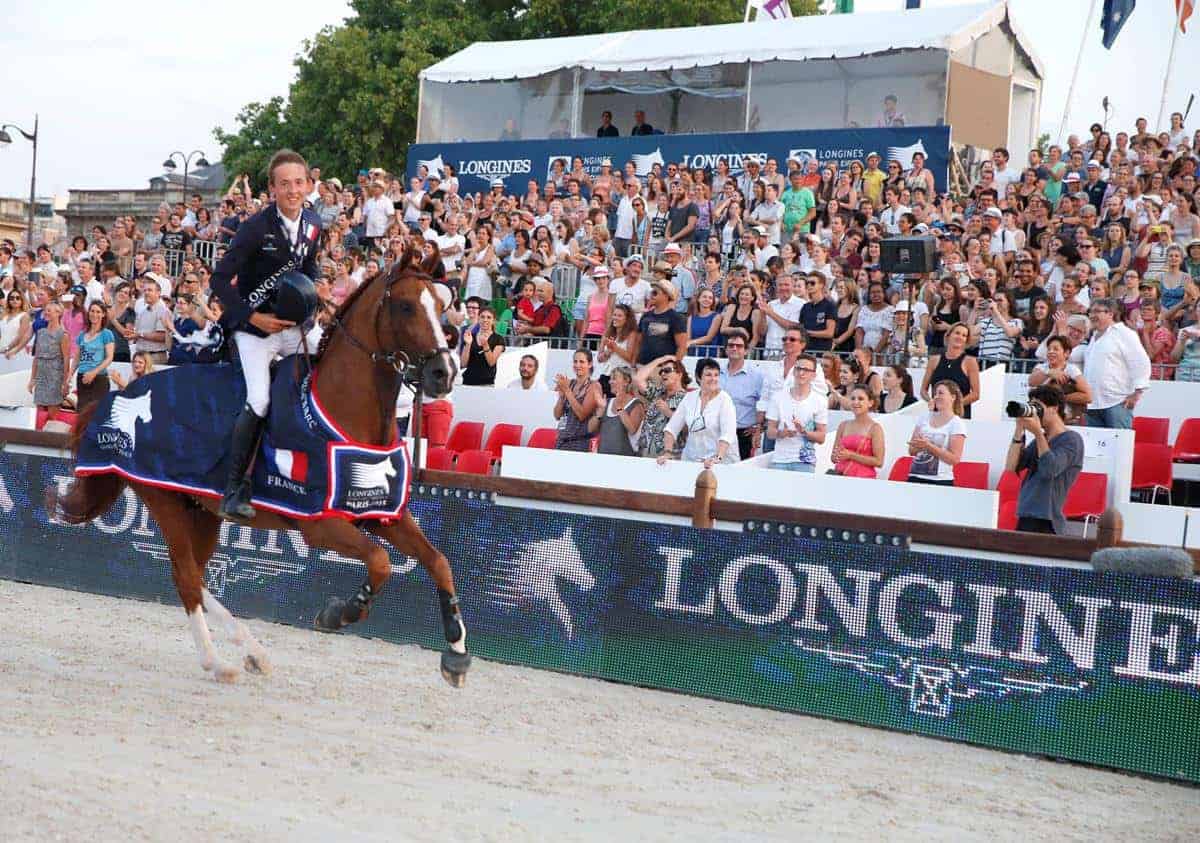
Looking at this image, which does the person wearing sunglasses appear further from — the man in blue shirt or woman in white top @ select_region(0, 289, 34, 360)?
woman in white top @ select_region(0, 289, 34, 360)

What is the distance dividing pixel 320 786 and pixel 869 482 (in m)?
5.33

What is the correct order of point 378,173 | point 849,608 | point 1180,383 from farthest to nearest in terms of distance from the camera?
point 378,173, point 1180,383, point 849,608

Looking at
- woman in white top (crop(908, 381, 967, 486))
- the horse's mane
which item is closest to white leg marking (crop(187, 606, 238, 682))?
the horse's mane

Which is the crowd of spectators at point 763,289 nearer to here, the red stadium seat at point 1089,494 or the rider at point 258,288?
the rider at point 258,288

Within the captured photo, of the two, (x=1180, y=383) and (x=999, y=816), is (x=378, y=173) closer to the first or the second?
(x=1180, y=383)

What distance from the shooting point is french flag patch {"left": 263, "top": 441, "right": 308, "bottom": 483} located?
755 centimetres

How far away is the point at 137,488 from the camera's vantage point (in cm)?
852

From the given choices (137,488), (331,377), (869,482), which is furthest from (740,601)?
(137,488)

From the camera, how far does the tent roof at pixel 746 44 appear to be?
23594 millimetres

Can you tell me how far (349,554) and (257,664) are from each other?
4.64 ft

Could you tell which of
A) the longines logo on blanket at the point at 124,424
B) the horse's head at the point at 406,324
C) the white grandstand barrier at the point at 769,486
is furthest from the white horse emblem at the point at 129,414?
the white grandstand barrier at the point at 769,486

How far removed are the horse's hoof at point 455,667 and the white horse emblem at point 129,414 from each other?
2.36 m

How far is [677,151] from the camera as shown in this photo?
23.0 metres

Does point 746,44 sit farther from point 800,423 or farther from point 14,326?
point 800,423
